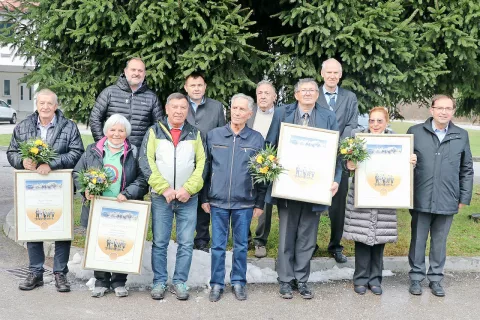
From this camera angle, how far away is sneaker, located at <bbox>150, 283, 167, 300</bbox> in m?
5.19

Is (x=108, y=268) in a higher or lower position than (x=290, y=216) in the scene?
lower

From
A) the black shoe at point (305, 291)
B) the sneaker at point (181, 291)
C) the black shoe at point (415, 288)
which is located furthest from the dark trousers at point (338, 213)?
the sneaker at point (181, 291)

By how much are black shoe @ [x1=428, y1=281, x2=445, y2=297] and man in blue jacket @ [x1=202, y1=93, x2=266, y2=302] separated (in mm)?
1990

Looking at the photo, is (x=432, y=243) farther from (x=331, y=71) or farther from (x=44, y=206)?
(x=44, y=206)

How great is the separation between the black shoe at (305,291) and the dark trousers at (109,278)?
5.74 ft

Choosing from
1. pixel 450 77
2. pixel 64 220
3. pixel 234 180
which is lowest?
pixel 64 220

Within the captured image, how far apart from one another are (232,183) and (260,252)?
59.4 inches

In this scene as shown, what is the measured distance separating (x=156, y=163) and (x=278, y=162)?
1.16 metres

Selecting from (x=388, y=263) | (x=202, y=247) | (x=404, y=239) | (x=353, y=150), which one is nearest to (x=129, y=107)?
(x=202, y=247)

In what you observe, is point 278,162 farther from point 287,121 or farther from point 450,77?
point 450,77

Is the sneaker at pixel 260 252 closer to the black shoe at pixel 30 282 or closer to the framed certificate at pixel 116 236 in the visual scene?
the framed certificate at pixel 116 236

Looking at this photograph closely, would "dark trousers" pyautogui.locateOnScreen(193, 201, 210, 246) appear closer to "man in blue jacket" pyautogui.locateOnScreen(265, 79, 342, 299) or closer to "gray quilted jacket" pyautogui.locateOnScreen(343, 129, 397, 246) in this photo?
"man in blue jacket" pyautogui.locateOnScreen(265, 79, 342, 299)

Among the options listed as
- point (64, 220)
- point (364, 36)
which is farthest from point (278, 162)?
point (364, 36)

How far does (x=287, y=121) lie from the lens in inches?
212
